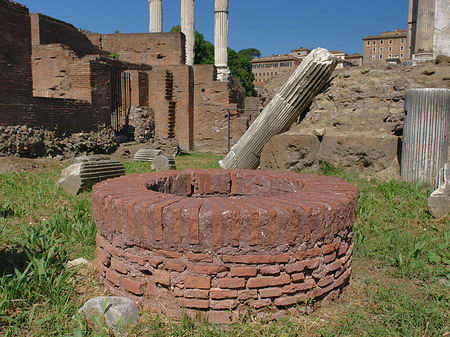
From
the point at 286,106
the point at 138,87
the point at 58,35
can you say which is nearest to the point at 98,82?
the point at 138,87

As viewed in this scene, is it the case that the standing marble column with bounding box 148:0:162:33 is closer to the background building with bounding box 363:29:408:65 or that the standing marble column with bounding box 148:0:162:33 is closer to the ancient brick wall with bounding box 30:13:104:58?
the ancient brick wall with bounding box 30:13:104:58

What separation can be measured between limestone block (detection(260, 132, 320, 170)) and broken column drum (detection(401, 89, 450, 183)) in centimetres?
148

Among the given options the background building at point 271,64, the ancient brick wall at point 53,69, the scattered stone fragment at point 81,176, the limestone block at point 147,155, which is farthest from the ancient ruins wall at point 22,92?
the background building at point 271,64

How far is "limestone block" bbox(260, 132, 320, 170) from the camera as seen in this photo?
6.41 m

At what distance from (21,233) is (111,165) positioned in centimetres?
309

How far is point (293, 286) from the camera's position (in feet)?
7.68

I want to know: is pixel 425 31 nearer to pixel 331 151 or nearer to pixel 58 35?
pixel 331 151

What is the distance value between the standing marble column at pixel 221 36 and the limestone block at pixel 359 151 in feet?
50.5

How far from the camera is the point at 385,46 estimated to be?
77062 millimetres

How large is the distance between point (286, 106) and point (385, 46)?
263 feet

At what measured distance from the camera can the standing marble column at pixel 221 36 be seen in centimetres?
2050

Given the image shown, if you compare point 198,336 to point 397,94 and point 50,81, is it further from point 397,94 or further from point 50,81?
point 50,81

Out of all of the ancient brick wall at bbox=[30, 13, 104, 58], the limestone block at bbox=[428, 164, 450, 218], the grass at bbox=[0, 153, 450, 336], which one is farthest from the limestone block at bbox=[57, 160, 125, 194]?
the ancient brick wall at bbox=[30, 13, 104, 58]

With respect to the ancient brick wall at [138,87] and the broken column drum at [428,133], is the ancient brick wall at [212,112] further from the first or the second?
the broken column drum at [428,133]
